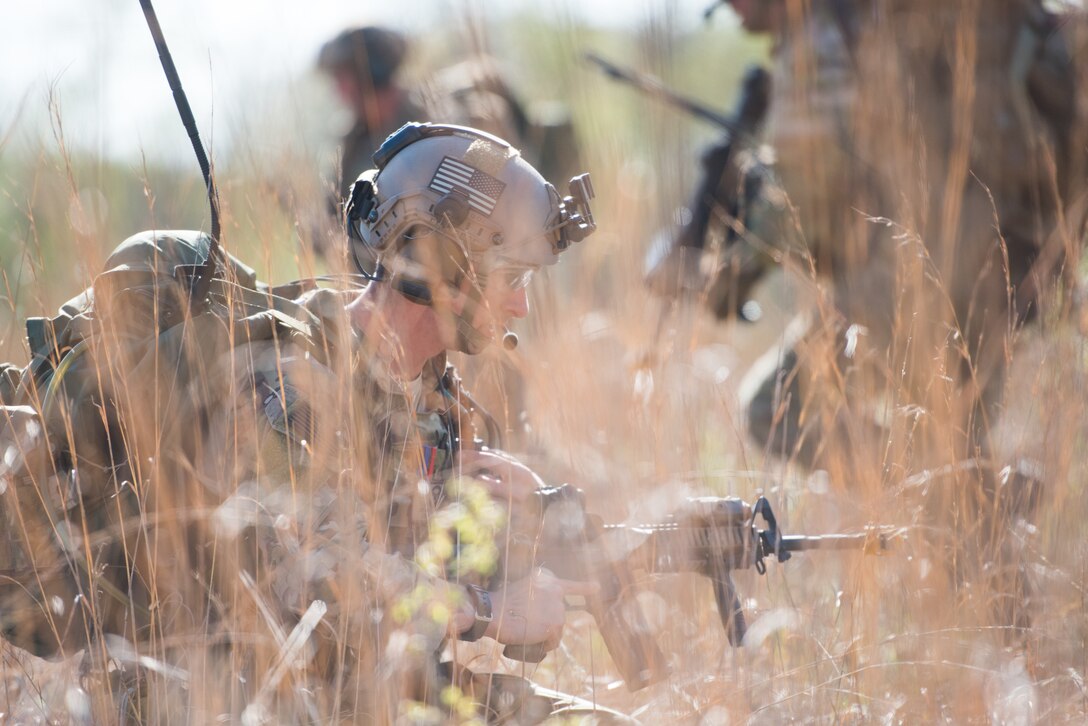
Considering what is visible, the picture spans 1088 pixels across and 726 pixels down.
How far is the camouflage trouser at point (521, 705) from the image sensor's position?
2.18 m

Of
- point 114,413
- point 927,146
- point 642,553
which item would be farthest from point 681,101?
point 114,413

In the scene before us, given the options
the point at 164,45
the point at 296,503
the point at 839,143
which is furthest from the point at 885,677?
the point at 839,143

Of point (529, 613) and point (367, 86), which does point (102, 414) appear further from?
point (367, 86)

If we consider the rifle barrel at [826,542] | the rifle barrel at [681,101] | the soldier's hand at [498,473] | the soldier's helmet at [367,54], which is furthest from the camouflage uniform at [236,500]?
the soldier's helmet at [367,54]

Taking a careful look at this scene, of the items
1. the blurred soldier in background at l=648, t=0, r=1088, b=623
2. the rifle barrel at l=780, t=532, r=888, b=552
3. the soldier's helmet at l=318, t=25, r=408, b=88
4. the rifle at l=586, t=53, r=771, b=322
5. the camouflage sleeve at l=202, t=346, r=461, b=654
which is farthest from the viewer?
the soldier's helmet at l=318, t=25, r=408, b=88

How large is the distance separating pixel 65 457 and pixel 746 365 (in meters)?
5.39

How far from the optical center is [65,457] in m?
2.05

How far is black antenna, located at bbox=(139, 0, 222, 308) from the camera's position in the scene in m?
1.97

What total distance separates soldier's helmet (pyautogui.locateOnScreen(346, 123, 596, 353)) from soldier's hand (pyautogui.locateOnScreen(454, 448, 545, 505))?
225mm

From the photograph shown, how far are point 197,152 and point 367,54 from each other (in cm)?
343

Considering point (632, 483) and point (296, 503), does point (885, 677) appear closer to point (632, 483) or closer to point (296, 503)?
point (632, 483)

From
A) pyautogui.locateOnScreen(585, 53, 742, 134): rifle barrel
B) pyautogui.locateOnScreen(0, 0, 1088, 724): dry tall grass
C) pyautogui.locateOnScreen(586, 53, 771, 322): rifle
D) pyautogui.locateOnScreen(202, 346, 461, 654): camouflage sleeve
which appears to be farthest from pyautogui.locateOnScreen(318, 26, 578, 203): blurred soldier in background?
pyautogui.locateOnScreen(202, 346, 461, 654): camouflage sleeve

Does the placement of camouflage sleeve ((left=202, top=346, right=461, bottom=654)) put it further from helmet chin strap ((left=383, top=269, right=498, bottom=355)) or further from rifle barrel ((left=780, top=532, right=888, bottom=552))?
rifle barrel ((left=780, top=532, right=888, bottom=552))

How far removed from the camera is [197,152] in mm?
2061
